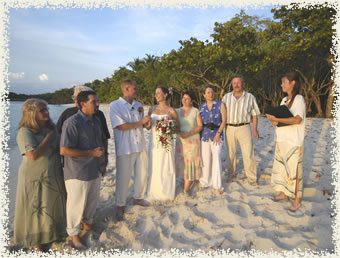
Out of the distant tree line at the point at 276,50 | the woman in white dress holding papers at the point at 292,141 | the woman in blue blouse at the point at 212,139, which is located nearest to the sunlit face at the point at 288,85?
the woman in white dress holding papers at the point at 292,141

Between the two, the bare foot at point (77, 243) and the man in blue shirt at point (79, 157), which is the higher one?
the man in blue shirt at point (79, 157)

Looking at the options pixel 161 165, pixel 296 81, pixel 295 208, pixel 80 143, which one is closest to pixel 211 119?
pixel 161 165

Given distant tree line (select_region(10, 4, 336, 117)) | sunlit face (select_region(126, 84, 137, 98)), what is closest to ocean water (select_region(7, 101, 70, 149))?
sunlit face (select_region(126, 84, 137, 98))

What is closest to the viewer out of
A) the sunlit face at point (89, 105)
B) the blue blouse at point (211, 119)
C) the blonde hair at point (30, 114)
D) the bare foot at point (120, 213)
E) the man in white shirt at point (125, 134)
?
the blonde hair at point (30, 114)

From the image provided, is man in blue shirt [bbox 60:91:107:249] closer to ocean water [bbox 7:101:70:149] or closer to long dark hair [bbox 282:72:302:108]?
ocean water [bbox 7:101:70:149]

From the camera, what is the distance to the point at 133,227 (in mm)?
3219

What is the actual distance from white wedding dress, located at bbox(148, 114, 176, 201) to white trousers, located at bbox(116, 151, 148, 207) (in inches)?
5.8

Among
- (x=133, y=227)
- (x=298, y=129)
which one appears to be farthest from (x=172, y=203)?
→ (x=298, y=129)

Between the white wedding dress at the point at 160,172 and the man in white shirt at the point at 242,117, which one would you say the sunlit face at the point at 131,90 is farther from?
the man in white shirt at the point at 242,117

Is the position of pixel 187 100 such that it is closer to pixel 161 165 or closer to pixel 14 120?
Result: pixel 161 165

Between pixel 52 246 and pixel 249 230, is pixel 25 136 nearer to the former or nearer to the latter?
pixel 52 246

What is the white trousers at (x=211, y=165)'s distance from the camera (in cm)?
416

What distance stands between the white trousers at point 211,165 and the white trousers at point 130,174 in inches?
47.4

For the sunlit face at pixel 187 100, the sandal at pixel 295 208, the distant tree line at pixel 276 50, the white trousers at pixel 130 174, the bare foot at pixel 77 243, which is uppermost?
the distant tree line at pixel 276 50
